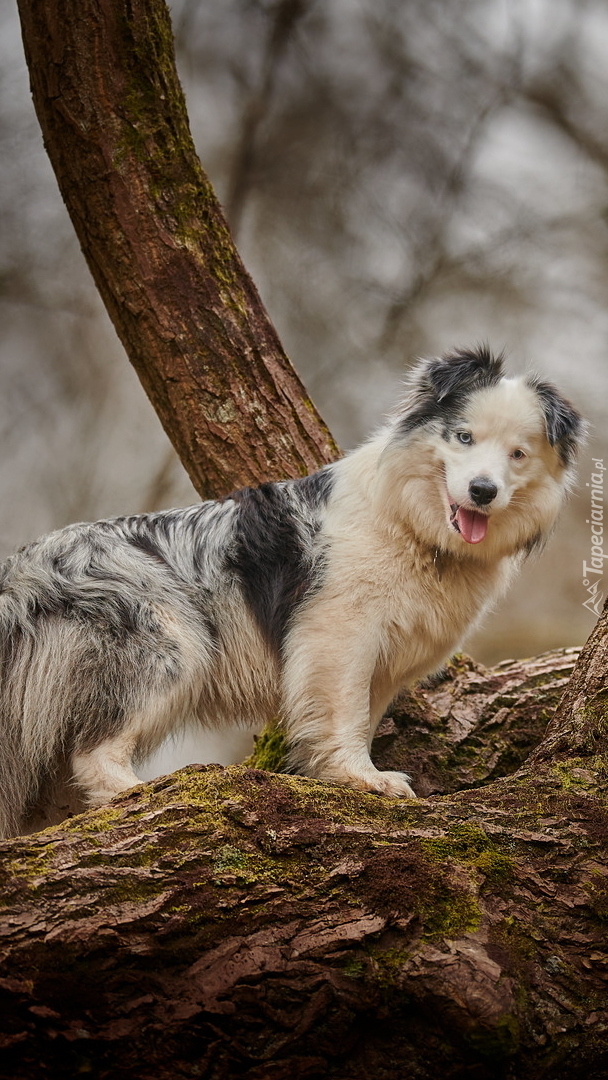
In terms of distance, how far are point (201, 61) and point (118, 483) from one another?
11.8 ft

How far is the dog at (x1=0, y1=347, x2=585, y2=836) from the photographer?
328 cm

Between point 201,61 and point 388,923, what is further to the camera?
point 201,61

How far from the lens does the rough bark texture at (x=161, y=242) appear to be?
4.54m

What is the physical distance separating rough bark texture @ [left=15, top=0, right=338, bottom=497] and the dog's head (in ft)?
3.62

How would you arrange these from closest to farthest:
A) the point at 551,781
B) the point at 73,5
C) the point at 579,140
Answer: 1. the point at 551,781
2. the point at 73,5
3. the point at 579,140

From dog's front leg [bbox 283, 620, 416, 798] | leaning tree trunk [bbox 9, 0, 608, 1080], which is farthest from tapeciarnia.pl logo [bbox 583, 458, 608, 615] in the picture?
leaning tree trunk [bbox 9, 0, 608, 1080]

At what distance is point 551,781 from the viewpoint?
2.73 metres

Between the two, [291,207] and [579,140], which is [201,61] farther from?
[579,140]

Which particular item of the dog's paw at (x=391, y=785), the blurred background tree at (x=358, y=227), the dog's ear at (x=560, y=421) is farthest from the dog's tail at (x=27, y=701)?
the blurred background tree at (x=358, y=227)

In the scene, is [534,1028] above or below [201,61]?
below

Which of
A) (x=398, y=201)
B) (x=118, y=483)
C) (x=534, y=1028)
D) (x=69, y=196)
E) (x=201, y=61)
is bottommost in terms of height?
(x=534, y=1028)

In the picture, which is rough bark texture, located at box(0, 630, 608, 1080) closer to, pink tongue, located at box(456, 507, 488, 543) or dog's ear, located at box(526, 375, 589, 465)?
pink tongue, located at box(456, 507, 488, 543)

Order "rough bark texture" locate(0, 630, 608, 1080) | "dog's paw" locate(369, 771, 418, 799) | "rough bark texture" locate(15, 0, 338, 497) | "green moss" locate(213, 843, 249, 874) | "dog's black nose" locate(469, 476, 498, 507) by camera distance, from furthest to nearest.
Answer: "rough bark texture" locate(15, 0, 338, 497) < "dog's black nose" locate(469, 476, 498, 507) < "dog's paw" locate(369, 771, 418, 799) < "green moss" locate(213, 843, 249, 874) < "rough bark texture" locate(0, 630, 608, 1080)

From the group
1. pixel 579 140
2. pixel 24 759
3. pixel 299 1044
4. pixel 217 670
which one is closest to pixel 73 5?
pixel 217 670
